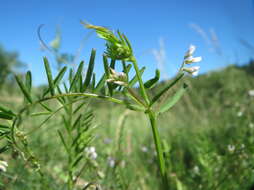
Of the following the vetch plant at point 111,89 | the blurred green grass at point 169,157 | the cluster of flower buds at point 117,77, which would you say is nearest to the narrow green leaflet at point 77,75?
the vetch plant at point 111,89

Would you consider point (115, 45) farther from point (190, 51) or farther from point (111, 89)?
point (190, 51)

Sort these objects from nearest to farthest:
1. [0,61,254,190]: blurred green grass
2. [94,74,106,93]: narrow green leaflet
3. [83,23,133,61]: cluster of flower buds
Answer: [83,23,133,61]: cluster of flower buds, [94,74,106,93]: narrow green leaflet, [0,61,254,190]: blurred green grass

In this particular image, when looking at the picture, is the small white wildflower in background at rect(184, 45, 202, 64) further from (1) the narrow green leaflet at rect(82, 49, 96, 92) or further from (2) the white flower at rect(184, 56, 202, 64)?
(1) the narrow green leaflet at rect(82, 49, 96, 92)

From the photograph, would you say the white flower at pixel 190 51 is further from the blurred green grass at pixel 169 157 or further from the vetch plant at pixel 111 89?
the blurred green grass at pixel 169 157

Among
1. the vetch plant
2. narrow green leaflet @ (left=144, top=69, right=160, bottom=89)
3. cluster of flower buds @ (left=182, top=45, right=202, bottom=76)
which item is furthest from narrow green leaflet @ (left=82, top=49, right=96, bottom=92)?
cluster of flower buds @ (left=182, top=45, right=202, bottom=76)

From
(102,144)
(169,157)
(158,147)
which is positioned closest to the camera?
(158,147)

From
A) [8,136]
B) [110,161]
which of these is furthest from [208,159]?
[8,136]

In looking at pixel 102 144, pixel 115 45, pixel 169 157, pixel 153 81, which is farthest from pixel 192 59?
pixel 102 144

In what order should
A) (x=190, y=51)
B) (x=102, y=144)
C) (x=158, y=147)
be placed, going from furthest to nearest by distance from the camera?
(x=102, y=144) < (x=190, y=51) < (x=158, y=147)

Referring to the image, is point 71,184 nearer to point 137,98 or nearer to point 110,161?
point 137,98
